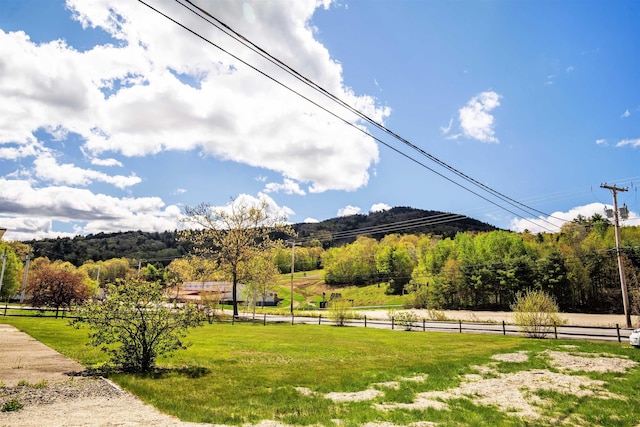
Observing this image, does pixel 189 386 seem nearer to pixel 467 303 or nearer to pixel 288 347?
pixel 288 347

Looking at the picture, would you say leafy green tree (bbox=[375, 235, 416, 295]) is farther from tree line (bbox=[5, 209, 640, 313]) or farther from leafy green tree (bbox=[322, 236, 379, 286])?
tree line (bbox=[5, 209, 640, 313])

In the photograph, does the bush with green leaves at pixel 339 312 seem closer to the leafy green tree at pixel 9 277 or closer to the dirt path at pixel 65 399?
the dirt path at pixel 65 399

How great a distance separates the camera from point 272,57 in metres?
8.05

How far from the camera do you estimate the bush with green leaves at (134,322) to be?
11398mm

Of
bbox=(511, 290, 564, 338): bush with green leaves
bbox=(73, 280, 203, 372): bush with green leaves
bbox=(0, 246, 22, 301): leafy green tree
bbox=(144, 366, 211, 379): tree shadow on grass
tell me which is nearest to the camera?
bbox=(144, 366, 211, 379): tree shadow on grass

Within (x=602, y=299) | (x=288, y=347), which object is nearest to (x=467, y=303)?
(x=602, y=299)

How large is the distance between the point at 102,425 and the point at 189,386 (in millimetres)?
3456

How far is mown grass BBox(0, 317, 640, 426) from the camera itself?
7.64m

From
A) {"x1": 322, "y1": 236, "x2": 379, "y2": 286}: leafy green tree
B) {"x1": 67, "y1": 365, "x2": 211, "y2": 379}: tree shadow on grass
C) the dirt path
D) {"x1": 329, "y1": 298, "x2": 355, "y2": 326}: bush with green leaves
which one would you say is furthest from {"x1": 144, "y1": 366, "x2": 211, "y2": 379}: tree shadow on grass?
{"x1": 322, "y1": 236, "x2": 379, "y2": 286}: leafy green tree

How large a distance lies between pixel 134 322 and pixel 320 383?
6030 millimetres

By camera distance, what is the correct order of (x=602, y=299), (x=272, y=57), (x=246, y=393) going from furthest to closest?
(x=602, y=299) < (x=246, y=393) < (x=272, y=57)

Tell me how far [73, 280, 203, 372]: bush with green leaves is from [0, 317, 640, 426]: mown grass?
3.08 ft

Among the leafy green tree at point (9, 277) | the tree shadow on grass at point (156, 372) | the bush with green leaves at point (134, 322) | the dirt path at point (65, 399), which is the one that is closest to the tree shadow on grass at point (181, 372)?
the tree shadow on grass at point (156, 372)

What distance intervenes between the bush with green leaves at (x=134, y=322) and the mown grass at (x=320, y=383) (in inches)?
37.0
